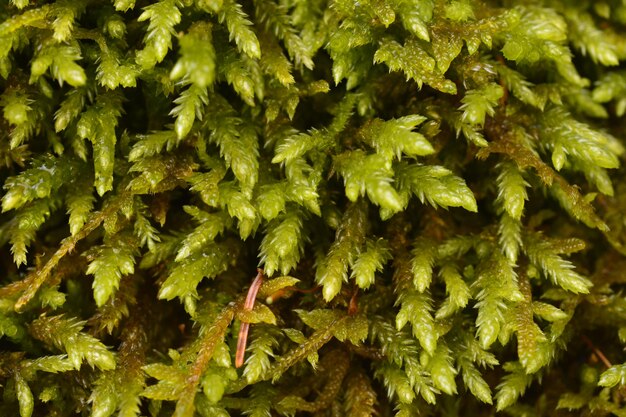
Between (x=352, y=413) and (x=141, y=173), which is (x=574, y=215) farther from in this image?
(x=141, y=173)

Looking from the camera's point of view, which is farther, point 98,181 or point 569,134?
point 569,134

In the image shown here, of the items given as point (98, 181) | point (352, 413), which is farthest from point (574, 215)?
point (98, 181)

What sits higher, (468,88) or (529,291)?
(468,88)

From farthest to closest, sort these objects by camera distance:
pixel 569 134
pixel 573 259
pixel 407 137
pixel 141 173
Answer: pixel 573 259 → pixel 569 134 → pixel 141 173 → pixel 407 137

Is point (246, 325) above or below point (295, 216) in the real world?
below

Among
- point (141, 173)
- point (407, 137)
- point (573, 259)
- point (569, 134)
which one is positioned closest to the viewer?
point (407, 137)

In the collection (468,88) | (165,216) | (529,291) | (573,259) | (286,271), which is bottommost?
(573,259)
